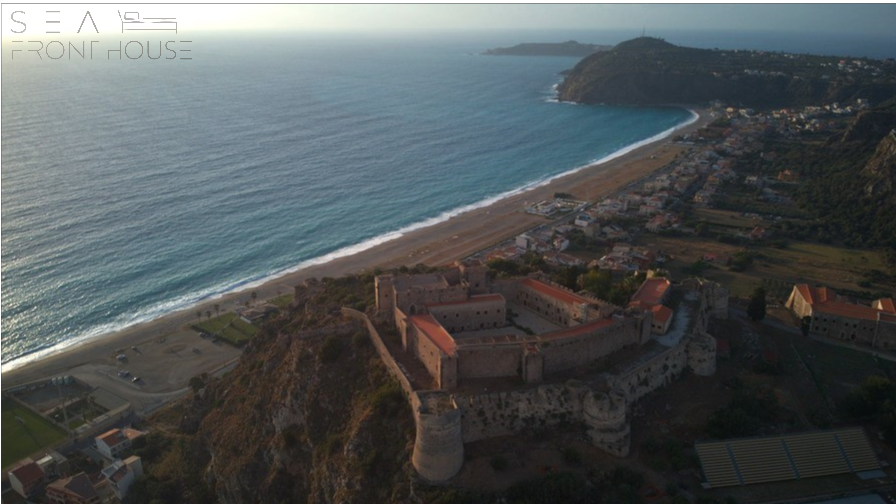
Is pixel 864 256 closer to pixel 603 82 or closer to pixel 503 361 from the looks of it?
pixel 503 361

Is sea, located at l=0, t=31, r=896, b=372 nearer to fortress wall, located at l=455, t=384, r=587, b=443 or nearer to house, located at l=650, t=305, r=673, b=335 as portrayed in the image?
fortress wall, located at l=455, t=384, r=587, b=443

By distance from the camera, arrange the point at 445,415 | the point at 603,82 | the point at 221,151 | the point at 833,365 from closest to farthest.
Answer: the point at 445,415 → the point at 833,365 → the point at 221,151 → the point at 603,82

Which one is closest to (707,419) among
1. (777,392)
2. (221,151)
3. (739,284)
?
(777,392)

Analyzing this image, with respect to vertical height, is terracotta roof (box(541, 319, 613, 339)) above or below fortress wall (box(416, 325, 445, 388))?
above

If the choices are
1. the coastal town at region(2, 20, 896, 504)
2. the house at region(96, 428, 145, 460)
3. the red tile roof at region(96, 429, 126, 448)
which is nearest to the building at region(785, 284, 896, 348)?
the coastal town at region(2, 20, 896, 504)

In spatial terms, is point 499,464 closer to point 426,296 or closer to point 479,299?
point 479,299

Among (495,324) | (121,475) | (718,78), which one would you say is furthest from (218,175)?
(718,78)
